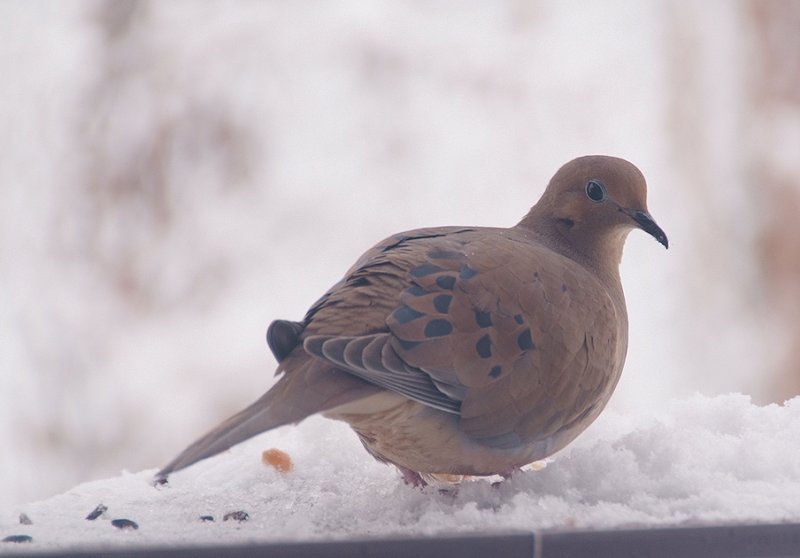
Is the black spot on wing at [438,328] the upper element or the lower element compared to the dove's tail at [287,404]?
upper

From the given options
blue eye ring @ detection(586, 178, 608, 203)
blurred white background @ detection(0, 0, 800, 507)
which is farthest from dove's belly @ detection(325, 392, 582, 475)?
blurred white background @ detection(0, 0, 800, 507)

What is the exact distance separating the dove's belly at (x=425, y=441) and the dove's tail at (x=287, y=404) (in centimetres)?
4

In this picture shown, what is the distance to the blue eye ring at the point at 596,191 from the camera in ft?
7.99

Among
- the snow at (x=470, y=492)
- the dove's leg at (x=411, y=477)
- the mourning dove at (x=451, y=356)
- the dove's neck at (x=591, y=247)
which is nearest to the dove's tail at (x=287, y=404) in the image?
the mourning dove at (x=451, y=356)

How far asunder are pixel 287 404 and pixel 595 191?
3.69 feet

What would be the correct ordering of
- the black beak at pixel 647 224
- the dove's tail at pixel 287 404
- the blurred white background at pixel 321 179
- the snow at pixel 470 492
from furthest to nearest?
the blurred white background at pixel 321 179 < the black beak at pixel 647 224 < the snow at pixel 470 492 < the dove's tail at pixel 287 404

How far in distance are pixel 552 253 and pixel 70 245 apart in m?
2.66

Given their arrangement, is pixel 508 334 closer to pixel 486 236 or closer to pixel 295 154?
pixel 486 236

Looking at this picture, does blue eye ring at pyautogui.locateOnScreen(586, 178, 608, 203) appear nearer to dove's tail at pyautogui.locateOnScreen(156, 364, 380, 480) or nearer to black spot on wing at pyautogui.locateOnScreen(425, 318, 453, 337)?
black spot on wing at pyautogui.locateOnScreen(425, 318, 453, 337)

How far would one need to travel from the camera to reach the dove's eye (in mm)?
2436

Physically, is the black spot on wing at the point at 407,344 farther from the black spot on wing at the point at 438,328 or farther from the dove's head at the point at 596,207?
the dove's head at the point at 596,207

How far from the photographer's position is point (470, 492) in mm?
1909

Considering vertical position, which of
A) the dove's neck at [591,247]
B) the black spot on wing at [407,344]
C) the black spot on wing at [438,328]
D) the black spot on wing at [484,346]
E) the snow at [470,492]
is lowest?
the snow at [470,492]

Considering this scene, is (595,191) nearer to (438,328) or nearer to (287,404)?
(438,328)
